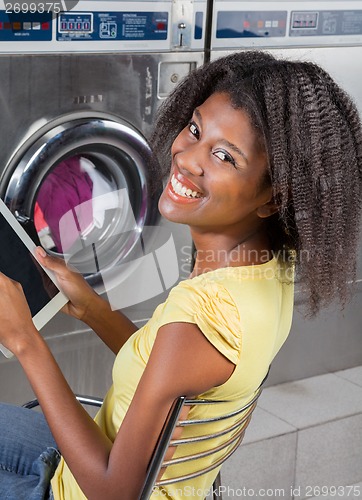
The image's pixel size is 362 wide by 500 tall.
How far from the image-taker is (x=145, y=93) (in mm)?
2271

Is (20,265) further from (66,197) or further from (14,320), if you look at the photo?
(66,197)

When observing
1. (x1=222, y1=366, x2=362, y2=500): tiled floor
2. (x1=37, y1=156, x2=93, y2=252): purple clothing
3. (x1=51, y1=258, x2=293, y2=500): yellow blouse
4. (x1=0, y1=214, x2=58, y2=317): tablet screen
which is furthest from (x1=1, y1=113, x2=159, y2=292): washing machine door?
(x1=51, y1=258, x2=293, y2=500): yellow blouse

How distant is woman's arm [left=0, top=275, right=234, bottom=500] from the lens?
4.05ft

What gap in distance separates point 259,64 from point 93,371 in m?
1.28

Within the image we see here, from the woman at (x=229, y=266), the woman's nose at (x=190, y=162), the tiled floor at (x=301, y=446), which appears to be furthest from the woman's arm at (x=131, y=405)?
the tiled floor at (x=301, y=446)

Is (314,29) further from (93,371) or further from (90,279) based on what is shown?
(93,371)

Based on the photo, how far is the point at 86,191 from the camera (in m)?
2.29

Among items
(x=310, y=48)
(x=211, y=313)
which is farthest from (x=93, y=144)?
(x=211, y=313)

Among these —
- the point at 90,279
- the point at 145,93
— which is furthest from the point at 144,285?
the point at 145,93

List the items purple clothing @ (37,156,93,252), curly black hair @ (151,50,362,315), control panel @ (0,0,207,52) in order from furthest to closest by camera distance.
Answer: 1. purple clothing @ (37,156,93,252)
2. control panel @ (0,0,207,52)
3. curly black hair @ (151,50,362,315)

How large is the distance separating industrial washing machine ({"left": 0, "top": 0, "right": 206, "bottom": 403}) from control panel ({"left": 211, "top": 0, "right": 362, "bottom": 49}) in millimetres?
79

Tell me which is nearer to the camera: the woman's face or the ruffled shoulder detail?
the ruffled shoulder detail

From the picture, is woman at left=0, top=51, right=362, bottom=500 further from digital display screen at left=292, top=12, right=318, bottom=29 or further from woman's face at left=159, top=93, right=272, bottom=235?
digital display screen at left=292, top=12, right=318, bottom=29

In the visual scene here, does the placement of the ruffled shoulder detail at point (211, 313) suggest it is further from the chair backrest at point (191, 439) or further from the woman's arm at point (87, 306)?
the woman's arm at point (87, 306)
